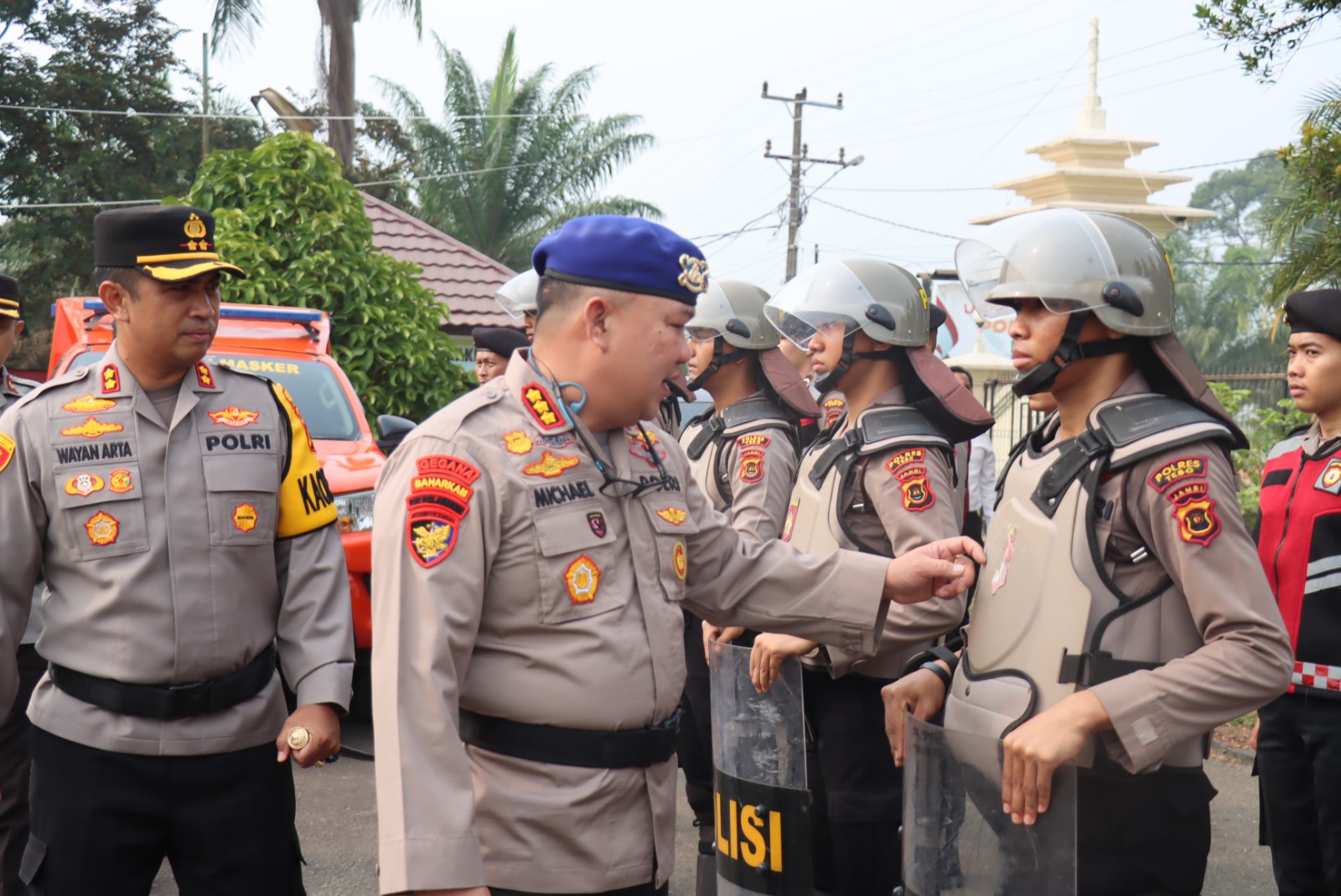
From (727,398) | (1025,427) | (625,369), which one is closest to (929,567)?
(625,369)

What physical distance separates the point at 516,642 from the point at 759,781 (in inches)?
61.9

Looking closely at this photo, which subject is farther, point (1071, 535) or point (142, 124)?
point (142, 124)

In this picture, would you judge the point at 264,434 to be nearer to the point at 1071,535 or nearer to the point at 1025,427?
the point at 1071,535

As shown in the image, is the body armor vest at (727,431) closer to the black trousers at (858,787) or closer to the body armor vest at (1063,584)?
the black trousers at (858,787)

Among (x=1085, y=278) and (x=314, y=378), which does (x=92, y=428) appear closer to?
(x=1085, y=278)

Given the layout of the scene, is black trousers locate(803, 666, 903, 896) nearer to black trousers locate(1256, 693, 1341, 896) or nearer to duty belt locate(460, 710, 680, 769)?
black trousers locate(1256, 693, 1341, 896)

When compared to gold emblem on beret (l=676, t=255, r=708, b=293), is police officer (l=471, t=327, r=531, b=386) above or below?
below

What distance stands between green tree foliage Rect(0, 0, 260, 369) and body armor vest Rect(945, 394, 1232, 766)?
85.3 feet

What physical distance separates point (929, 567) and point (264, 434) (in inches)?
70.2

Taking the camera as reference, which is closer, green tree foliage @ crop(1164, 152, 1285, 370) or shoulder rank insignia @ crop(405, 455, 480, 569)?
shoulder rank insignia @ crop(405, 455, 480, 569)

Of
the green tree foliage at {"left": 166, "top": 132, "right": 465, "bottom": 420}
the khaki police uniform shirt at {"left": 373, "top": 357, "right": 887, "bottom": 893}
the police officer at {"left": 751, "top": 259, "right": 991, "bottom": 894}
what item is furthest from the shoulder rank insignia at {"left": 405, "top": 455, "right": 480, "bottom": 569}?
the green tree foliage at {"left": 166, "top": 132, "right": 465, "bottom": 420}

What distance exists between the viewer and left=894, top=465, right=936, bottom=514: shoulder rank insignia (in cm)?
375

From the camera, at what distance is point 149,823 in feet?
10.5

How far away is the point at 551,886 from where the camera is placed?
2385 mm
